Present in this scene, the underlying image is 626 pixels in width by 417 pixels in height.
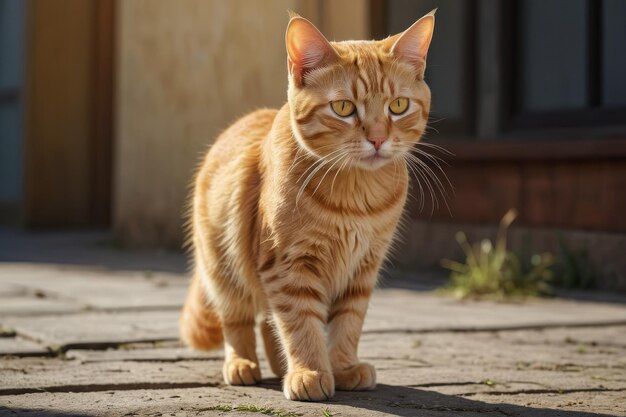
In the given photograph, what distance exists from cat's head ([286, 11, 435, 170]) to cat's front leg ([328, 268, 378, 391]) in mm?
446

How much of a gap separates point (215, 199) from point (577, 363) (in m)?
1.44

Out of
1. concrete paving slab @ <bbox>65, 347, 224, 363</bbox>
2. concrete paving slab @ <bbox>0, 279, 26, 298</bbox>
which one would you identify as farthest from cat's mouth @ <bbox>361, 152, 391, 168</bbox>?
concrete paving slab @ <bbox>0, 279, 26, 298</bbox>

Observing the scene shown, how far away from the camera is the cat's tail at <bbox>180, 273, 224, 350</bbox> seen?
373cm

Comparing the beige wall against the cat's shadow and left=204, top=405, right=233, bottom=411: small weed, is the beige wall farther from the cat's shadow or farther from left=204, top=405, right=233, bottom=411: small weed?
left=204, top=405, right=233, bottom=411: small weed

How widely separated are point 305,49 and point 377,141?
1.33ft

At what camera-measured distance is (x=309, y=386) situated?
304cm

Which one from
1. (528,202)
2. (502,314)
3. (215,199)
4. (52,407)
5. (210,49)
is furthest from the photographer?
(210,49)

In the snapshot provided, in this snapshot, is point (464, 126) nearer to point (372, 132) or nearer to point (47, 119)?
point (372, 132)

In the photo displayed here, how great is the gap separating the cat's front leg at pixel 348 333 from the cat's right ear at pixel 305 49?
694 mm

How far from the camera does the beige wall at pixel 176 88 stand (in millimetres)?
7941

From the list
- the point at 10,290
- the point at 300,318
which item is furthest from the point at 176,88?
the point at 300,318

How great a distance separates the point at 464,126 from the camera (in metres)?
7.07

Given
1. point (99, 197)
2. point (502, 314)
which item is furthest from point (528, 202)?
point (99, 197)

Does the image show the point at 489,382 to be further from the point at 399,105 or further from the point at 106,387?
the point at 106,387
